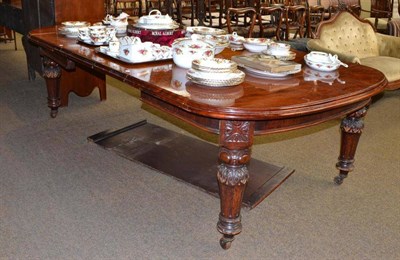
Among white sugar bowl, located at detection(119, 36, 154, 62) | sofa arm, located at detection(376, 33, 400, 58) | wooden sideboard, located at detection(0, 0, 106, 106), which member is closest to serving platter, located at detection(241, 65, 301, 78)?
white sugar bowl, located at detection(119, 36, 154, 62)

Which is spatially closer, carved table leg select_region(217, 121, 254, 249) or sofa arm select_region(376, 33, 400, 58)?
carved table leg select_region(217, 121, 254, 249)

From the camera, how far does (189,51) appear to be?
2082mm

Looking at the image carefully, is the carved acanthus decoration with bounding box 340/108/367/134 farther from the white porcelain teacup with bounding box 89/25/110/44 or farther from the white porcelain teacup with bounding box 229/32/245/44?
the white porcelain teacup with bounding box 89/25/110/44

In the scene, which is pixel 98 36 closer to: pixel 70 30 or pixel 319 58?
pixel 70 30

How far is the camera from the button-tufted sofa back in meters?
3.82

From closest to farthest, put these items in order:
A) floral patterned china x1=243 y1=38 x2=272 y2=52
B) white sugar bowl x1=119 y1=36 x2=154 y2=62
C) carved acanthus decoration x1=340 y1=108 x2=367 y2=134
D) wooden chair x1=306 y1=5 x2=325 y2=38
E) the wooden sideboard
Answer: white sugar bowl x1=119 y1=36 x2=154 y2=62, carved acanthus decoration x1=340 y1=108 x2=367 y2=134, floral patterned china x1=243 y1=38 x2=272 y2=52, the wooden sideboard, wooden chair x1=306 y1=5 x2=325 y2=38

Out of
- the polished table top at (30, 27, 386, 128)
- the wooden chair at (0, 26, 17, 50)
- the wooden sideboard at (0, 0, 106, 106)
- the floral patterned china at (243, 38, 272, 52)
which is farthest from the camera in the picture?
the wooden chair at (0, 26, 17, 50)

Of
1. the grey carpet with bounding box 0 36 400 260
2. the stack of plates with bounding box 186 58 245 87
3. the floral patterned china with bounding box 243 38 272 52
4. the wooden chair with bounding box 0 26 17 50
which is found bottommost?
the grey carpet with bounding box 0 36 400 260

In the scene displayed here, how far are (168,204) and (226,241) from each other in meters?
0.47

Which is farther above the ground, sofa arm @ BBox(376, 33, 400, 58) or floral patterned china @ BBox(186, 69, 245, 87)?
floral patterned china @ BBox(186, 69, 245, 87)

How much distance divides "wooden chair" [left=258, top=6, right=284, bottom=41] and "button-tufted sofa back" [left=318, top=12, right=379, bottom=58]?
1057mm

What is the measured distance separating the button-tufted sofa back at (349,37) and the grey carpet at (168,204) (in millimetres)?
877

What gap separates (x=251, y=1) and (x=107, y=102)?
3.02 meters

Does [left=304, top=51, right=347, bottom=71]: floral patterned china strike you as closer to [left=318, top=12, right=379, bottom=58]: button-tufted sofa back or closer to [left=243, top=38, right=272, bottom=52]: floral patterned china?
[left=243, top=38, right=272, bottom=52]: floral patterned china
